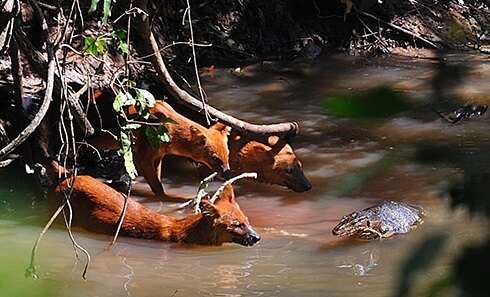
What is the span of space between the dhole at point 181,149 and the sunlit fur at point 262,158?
0.17 meters

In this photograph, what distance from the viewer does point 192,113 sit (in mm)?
5941

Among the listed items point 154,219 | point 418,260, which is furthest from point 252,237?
point 418,260

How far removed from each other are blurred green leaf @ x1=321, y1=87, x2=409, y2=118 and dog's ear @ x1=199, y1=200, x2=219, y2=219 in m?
3.66

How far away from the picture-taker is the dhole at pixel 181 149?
17.4 feet

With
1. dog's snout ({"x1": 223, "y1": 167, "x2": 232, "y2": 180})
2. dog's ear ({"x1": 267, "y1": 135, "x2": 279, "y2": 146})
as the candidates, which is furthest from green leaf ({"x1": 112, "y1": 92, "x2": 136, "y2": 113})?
dog's ear ({"x1": 267, "y1": 135, "x2": 279, "y2": 146})

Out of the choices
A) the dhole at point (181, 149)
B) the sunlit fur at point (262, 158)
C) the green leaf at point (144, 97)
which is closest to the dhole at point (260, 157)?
the sunlit fur at point (262, 158)

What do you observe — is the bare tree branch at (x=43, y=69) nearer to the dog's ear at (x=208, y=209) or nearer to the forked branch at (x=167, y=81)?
the forked branch at (x=167, y=81)

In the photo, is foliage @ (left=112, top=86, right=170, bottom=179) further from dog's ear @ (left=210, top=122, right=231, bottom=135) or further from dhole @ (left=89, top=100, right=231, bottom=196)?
dog's ear @ (left=210, top=122, right=231, bottom=135)

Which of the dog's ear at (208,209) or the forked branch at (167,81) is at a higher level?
the forked branch at (167,81)

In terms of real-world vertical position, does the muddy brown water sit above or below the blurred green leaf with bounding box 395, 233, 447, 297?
below

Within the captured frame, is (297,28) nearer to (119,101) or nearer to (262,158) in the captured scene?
(262,158)

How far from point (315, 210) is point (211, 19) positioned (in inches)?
186

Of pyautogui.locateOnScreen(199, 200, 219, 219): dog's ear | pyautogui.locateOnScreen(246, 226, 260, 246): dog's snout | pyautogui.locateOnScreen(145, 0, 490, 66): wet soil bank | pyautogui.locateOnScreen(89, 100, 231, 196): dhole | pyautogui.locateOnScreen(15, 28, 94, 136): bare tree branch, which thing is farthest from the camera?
pyautogui.locateOnScreen(145, 0, 490, 66): wet soil bank

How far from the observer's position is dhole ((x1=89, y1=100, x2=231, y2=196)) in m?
5.31
